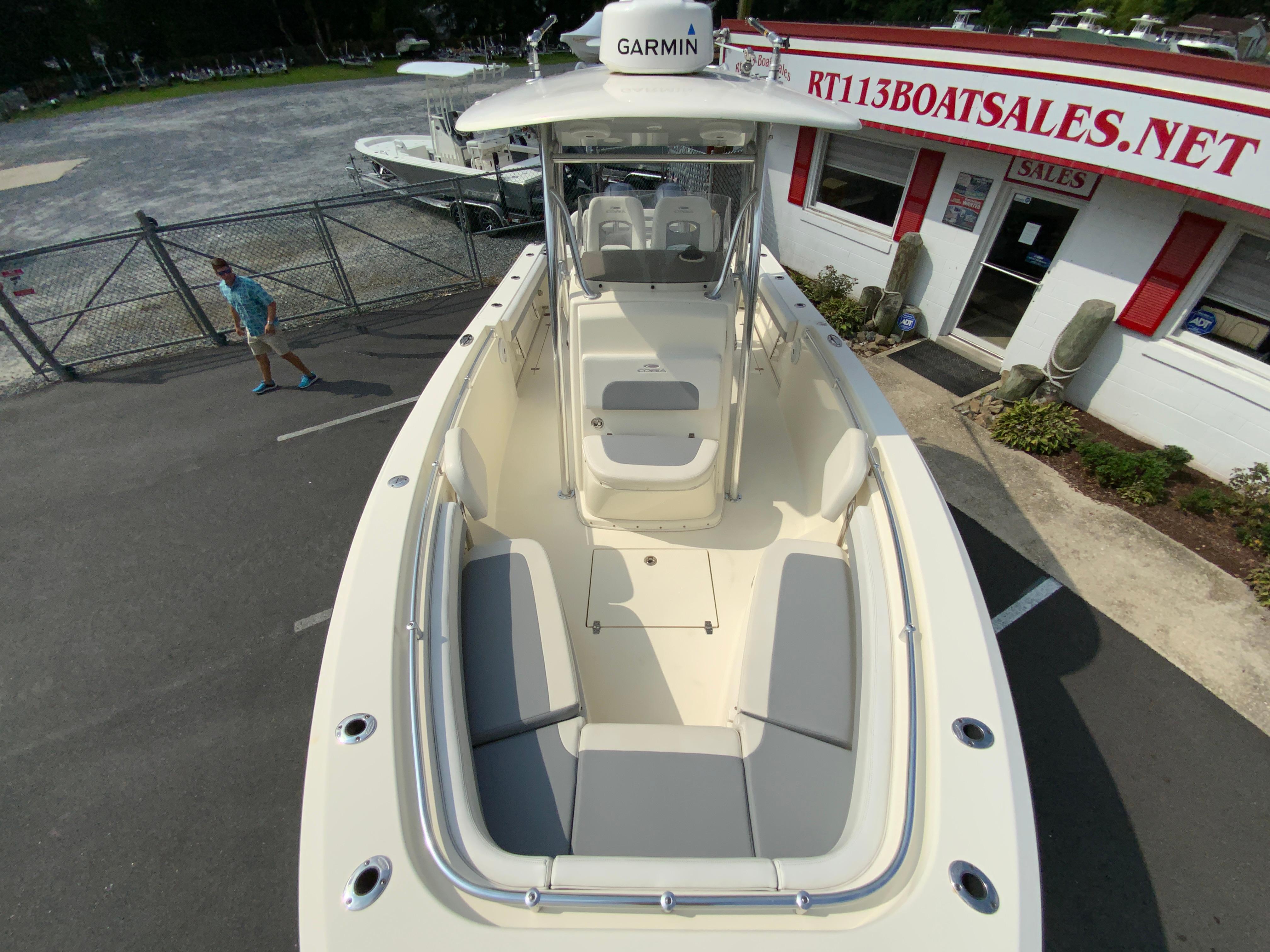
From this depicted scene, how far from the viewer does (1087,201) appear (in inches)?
194

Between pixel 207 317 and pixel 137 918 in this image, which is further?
pixel 207 317

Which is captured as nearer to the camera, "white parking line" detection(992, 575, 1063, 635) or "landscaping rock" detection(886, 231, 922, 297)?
"white parking line" detection(992, 575, 1063, 635)

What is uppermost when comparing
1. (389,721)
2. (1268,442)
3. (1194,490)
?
(389,721)

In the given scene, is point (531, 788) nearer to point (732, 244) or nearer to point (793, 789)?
point (793, 789)

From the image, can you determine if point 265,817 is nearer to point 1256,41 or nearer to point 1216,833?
point 1216,833

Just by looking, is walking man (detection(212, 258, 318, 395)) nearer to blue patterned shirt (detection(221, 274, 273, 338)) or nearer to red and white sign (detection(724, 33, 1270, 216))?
blue patterned shirt (detection(221, 274, 273, 338))

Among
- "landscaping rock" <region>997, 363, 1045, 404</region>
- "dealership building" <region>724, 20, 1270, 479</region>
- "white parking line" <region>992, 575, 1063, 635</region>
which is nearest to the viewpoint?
"white parking line" <region>992, 575, 1063, 635</region>

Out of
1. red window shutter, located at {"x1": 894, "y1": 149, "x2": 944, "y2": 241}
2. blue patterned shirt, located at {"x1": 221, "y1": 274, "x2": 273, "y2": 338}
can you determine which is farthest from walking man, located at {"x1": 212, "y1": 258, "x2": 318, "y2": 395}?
red window shutter, located at {"x1": 894, "y1": 149, "x2": 944, "y2": 241}

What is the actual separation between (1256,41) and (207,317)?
1269 centimetres

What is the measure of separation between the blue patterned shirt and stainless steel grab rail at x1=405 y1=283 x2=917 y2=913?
4725 mm

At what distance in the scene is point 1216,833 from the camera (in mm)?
2691

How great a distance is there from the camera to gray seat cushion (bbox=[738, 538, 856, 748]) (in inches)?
76.2

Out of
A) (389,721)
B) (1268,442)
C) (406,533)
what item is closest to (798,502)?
(406,533)

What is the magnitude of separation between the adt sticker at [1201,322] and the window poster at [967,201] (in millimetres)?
2070
